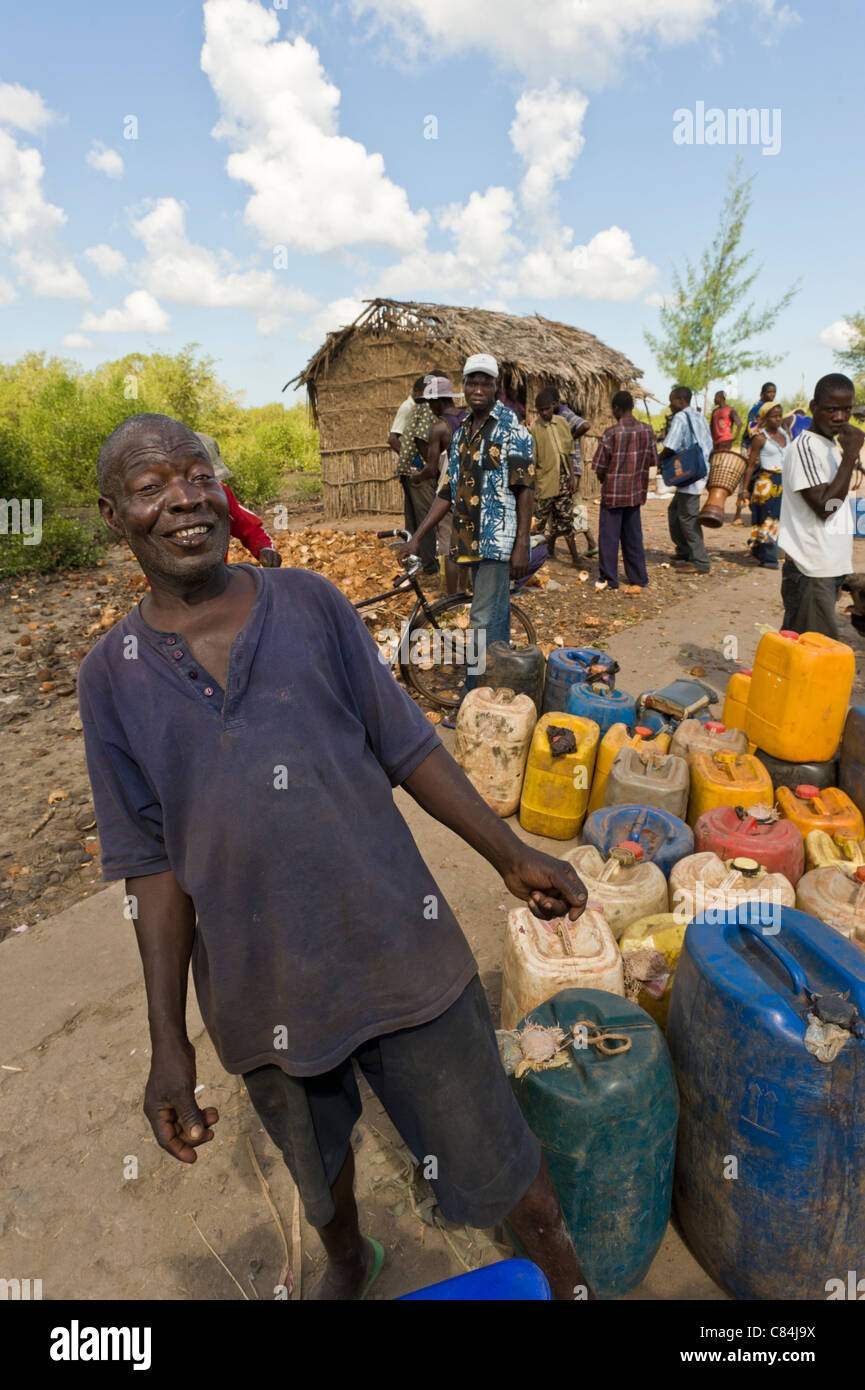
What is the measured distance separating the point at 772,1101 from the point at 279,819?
1236 mm

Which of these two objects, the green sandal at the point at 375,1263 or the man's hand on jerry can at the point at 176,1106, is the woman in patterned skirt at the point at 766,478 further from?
the man's hand on jerry can at the point at 176,1106

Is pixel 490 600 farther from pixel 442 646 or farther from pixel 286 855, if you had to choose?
pixel 286 855

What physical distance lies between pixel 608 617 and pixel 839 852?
4963 mm

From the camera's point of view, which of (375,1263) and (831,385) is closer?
(375,1263)

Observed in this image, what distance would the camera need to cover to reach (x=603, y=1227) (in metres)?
1.75

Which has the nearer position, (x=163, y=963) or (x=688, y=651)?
(x=163, y=963)

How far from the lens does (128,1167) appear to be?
2.24m

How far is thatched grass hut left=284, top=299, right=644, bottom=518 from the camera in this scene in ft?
38.9

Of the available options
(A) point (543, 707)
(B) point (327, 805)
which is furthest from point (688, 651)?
(B) point (327, 805)

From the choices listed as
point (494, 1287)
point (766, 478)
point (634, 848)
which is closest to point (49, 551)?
point (766, 478)

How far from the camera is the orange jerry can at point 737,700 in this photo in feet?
12.7
